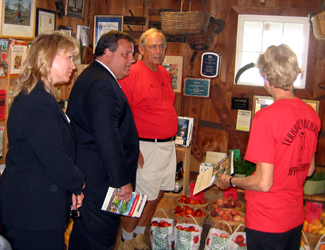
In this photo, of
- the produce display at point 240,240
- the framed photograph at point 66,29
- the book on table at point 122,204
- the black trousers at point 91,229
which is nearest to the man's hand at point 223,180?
Result: the book on table at point 122,204

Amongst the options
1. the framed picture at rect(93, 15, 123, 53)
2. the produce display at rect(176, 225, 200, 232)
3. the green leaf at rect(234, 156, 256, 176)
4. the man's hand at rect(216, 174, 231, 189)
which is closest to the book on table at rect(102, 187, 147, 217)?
the man's hand at rect(216, 174, 231, 189)

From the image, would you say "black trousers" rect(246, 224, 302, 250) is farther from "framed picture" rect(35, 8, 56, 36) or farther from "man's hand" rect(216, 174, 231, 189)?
"framed picture" rect(35, 8, 56, 36)

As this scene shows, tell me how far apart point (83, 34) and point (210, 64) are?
148cm

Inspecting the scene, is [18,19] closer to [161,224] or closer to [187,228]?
[161,224]

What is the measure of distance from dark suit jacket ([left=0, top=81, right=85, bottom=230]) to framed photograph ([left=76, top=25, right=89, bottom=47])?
2386mm

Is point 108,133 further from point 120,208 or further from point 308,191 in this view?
point 308,191

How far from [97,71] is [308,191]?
2610mm

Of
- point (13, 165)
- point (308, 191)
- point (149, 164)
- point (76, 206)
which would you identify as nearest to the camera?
point (13, 165)

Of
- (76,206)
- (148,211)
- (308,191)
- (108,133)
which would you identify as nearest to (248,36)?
(308,191)

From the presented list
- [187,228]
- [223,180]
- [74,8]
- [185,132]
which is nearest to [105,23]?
[74,8]

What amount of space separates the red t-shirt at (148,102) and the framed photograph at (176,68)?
1.05 meters

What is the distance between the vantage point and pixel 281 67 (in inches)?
60.8

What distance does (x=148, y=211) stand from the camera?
117 inches

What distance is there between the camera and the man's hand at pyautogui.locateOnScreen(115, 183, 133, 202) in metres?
1.95
